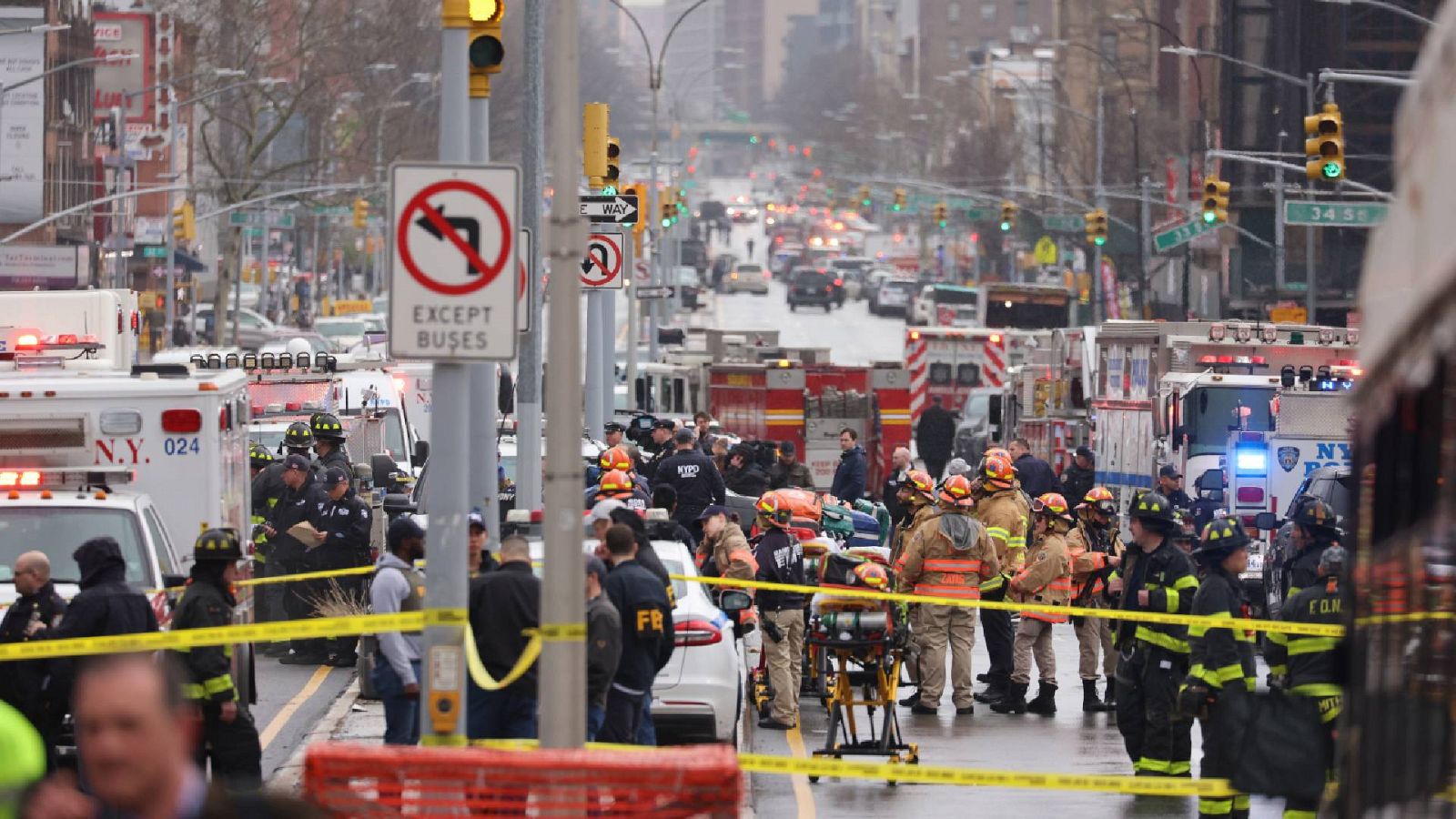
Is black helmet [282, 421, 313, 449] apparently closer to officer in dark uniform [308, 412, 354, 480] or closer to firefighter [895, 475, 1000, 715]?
officer in dark uniform [308, 412, 354, 480]

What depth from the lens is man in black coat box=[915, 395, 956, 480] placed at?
38.7 meters

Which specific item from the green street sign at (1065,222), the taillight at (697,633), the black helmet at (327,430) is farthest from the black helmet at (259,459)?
the green street sign at (1065,222)

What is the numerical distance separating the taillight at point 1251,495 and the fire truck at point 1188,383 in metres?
1.10

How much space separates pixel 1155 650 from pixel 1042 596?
488cm

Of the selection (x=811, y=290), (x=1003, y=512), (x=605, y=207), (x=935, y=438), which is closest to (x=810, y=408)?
(x=935, y=438)

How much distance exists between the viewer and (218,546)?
458 inches

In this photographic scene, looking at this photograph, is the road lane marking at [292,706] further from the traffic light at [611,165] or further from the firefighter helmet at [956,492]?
the traffic light at [611,165]

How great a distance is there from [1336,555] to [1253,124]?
61.8 meters

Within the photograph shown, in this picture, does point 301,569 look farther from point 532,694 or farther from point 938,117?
point 938,117

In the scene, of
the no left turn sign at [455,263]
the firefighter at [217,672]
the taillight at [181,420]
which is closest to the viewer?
the no left turn sign at [455,263]

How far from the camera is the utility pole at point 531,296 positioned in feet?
56.3

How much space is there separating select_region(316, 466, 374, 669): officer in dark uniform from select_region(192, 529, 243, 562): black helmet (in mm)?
7060

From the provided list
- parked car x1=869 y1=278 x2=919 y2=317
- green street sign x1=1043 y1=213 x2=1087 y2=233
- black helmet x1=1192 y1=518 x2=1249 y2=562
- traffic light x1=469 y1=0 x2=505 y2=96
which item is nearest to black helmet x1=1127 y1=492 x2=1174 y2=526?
black helmet x1=1192 y1=518 x2=1249 y2=562

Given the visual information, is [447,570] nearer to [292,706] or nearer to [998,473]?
[292,706]
